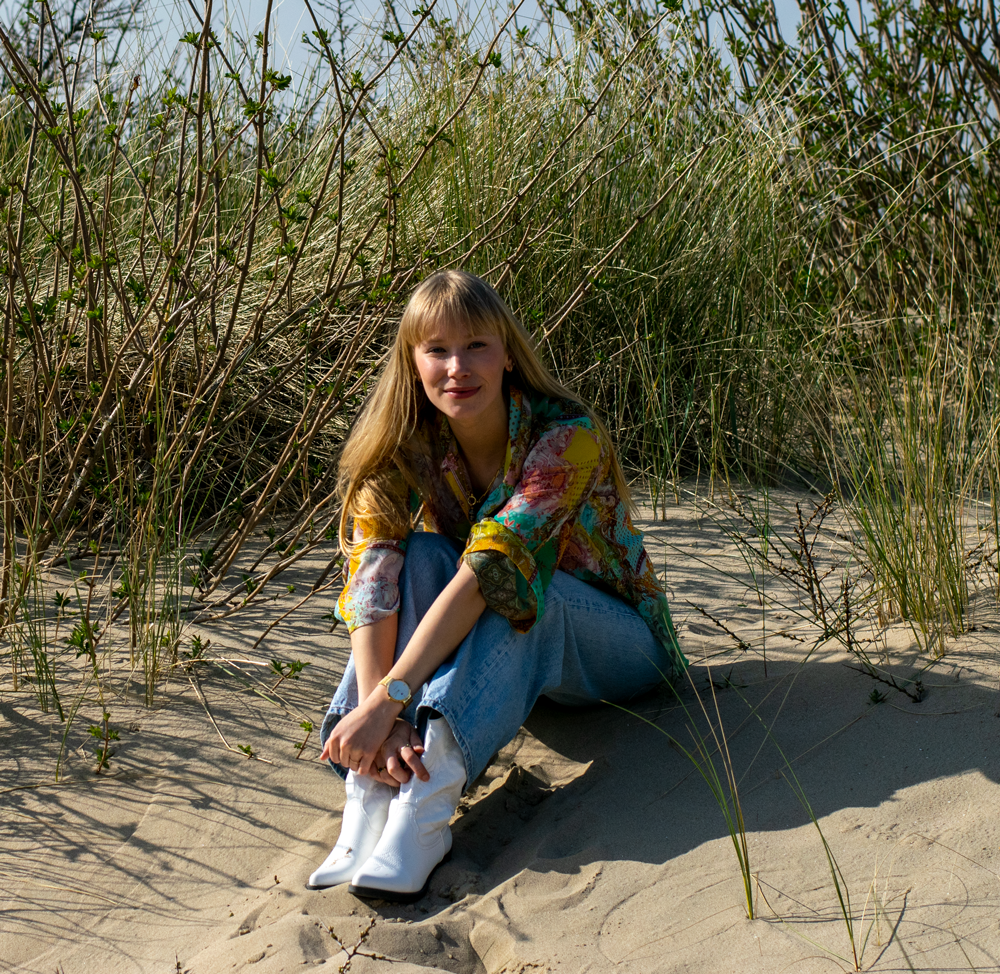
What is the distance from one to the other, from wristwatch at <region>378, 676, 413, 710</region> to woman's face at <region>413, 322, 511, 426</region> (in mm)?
588

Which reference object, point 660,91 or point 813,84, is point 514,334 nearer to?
point 660,91

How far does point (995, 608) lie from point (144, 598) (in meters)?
2.08

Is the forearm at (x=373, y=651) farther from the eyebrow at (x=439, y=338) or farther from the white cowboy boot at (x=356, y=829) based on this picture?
the eyebrow at (x=439, y=338)

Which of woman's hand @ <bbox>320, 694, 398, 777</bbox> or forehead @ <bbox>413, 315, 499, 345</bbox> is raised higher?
forehead @ <bbox>413, 315, 499, 345</bbox>

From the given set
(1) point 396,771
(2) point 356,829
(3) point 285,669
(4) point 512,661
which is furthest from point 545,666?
(3) point 285,669

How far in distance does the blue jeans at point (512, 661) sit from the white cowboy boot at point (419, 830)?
0.04 metres

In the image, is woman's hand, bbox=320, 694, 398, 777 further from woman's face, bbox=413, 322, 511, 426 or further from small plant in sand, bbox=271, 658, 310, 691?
woman's face, bbox=413, 322, 511, 426

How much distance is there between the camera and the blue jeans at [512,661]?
2.02 meters

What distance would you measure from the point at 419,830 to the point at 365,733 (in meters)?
0.21

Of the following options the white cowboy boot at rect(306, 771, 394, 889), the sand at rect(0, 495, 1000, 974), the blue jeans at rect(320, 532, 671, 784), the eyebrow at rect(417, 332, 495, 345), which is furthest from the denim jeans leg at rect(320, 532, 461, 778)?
the eyebrow at rect(417, 332, 495, 345)

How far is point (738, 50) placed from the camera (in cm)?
512

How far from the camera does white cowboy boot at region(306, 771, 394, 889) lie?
192 cm

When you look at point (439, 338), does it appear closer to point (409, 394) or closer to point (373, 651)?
point (409, 394)

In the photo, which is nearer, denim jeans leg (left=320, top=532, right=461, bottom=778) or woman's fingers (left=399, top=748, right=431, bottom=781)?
woman's fingers (left=399, top=748, right=431, bottom=781)
